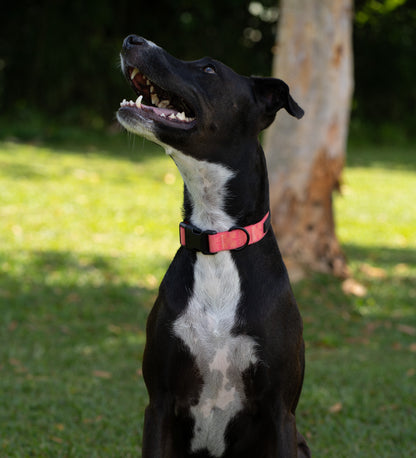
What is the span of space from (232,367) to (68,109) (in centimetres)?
1676

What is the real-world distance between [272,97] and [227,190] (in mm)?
561

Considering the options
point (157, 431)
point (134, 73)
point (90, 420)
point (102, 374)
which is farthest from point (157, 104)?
point (102, 374)

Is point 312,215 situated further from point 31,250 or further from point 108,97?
point 108,97

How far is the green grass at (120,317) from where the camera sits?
4.51 m

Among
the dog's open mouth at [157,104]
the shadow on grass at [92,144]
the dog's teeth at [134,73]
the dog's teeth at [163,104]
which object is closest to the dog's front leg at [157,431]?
the dog's open mouth at [157,104]

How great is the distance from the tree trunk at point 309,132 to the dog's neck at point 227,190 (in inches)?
184

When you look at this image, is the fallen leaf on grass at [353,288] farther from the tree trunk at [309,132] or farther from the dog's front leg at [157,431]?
the dog's front leg at [157,431]

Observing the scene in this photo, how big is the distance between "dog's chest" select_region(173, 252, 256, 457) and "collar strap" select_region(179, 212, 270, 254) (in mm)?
44

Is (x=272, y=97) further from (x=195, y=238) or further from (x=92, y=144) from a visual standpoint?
(x=92, y=144)

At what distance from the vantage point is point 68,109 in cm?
1888

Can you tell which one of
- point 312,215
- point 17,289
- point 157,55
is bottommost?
point 17,289

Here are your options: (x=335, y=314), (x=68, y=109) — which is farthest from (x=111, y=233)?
(x=68, y=109)

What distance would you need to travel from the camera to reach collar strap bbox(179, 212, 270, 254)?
3.07m

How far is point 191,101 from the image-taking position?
3.07 meters
